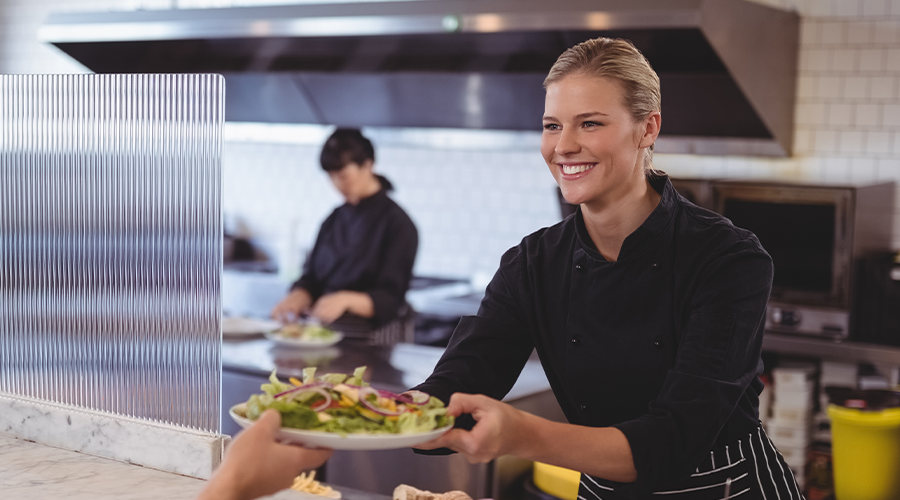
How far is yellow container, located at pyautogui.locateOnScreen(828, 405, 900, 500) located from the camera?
140 inches

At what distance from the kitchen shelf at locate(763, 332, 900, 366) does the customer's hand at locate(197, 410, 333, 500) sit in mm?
2807

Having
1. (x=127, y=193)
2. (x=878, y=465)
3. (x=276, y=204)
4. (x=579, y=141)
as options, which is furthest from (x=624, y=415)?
(x=276, y=204)

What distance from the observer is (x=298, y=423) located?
144 cm

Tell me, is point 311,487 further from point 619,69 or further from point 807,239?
point 807,239

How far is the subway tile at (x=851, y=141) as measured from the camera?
4.30 metres

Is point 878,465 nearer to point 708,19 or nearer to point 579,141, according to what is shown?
point 708,19

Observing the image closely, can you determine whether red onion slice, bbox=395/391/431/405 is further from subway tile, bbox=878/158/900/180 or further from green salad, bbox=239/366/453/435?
subway tile, bbox=878/158/900/180

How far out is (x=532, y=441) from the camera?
57.9 inches

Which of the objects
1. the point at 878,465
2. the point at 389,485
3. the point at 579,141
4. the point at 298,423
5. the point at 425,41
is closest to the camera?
the point at 298,423

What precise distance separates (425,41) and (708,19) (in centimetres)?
146

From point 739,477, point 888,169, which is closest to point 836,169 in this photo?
point 888,169

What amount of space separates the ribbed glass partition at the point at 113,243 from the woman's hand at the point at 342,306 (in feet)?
6.51

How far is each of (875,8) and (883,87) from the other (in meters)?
0.36

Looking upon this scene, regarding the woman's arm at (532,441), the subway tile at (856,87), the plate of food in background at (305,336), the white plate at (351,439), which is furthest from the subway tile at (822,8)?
the white plate at (351,439)
